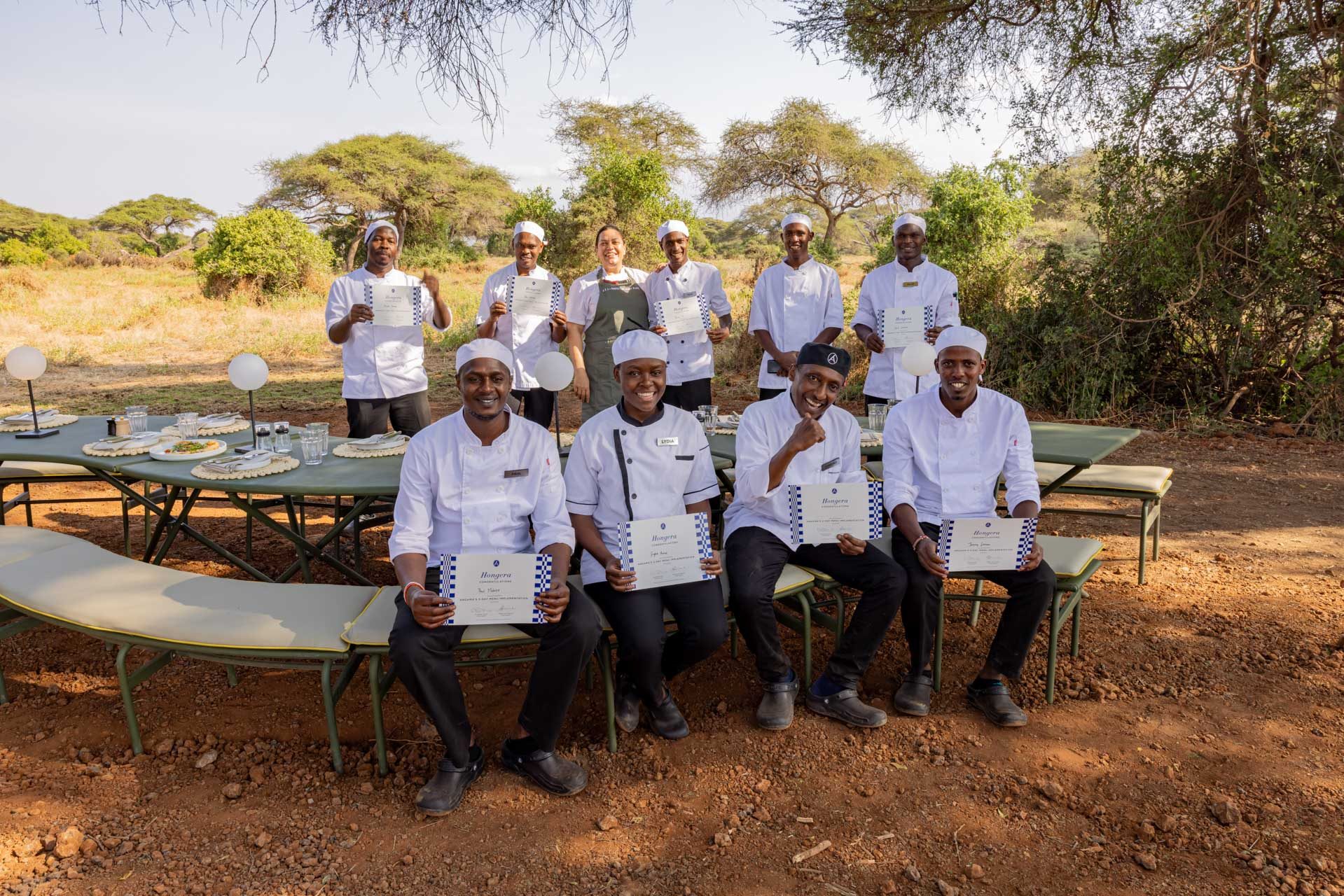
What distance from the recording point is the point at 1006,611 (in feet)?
12.4

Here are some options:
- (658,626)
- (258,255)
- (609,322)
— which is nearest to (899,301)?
(609,322)

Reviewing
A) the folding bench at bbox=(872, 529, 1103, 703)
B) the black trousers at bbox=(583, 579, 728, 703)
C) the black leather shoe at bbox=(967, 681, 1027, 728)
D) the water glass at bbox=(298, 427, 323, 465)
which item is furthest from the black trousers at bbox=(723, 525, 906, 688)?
the water glass at bbox=(298, 427, 323, 465)

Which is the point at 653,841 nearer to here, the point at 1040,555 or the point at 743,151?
the point at 1040,555

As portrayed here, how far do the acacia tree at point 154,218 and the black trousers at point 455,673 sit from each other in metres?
47.2

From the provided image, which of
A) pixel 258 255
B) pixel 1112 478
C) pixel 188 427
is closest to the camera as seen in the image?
pixel 188 427

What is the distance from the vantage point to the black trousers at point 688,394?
612cm

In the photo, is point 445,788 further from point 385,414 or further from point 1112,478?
point 1112,478

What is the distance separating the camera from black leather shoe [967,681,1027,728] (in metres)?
3.62

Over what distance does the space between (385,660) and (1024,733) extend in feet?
9.47

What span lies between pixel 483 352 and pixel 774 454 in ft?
4.40

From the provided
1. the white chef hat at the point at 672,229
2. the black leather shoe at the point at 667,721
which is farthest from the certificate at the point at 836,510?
the white chef hat at the point at 672,229

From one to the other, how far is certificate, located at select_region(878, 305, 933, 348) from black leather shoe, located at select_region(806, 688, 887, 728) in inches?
96.0

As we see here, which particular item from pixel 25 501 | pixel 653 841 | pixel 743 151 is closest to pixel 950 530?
pixel 653 841

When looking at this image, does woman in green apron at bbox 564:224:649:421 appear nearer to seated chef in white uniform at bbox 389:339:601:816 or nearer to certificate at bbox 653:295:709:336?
certificate at bbox 653:295:709:336
